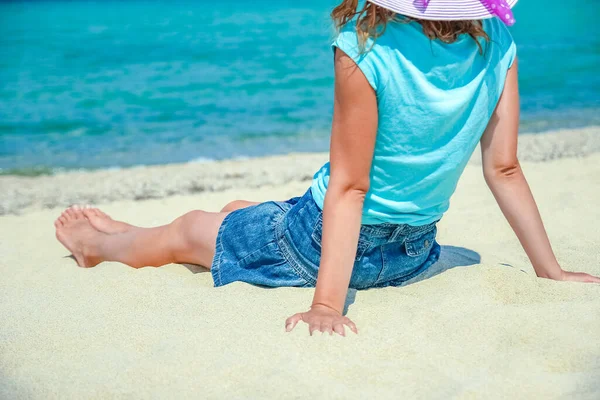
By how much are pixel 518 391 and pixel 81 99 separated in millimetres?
9070

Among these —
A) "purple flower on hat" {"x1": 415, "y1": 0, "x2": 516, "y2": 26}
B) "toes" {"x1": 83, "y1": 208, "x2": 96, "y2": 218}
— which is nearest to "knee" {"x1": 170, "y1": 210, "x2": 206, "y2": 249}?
"toes" {"x1": 83, "y1": 208, "x2": 96, "y2": 218}

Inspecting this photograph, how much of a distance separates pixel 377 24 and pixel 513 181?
810 millimetres

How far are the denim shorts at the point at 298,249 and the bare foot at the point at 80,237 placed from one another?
841mm

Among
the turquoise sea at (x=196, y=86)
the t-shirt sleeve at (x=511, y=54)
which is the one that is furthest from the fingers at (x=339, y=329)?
the turquoise sea at (x=196, y=86)

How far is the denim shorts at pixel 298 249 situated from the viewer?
97.7 inches

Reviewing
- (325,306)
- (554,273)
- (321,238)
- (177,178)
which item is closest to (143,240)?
(321,238)

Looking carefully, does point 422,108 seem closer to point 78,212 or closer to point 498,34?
point 498,34

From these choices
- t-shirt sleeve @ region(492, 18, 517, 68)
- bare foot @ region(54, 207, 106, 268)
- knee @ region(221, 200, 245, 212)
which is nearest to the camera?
t-shirt sleeve @ region(492, 18, 517, 68)

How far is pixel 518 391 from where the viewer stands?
1.90 meters

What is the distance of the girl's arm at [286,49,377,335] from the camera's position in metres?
2.16

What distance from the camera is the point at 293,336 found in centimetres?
219

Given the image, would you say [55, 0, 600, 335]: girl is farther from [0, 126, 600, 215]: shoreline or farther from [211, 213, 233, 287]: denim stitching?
[0, 126, 600, 215]: shoreline

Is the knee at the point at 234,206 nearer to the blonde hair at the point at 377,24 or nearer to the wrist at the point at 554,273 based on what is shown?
the blonde hair at the point at 377,24

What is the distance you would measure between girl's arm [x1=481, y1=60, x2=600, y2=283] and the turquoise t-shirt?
0.25 feet
